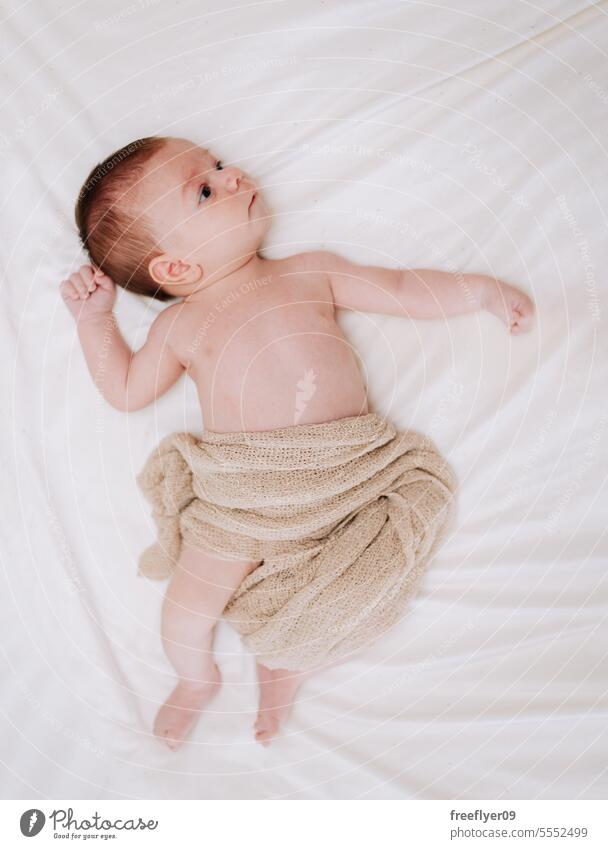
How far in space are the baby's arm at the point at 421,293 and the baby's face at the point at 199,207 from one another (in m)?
0.10

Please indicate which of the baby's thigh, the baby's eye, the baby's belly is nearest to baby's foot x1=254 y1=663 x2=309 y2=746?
the baby's thigh

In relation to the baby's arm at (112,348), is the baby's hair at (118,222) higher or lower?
higher

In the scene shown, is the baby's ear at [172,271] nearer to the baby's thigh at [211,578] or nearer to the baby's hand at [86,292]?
the baby's hand at [86,292]

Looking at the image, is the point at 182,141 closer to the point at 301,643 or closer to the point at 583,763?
the point at 301,643

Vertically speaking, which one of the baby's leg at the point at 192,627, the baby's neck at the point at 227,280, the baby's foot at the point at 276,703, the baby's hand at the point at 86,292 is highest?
the baby's hand at the point at 86,292

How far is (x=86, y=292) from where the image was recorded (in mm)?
936

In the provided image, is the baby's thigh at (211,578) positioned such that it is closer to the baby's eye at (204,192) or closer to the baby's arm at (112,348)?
the baby's arm at (112,348)

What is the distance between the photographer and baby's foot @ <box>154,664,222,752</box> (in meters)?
0.91

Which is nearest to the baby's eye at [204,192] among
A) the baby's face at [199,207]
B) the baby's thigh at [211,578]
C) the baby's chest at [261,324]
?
the baby's face at [199,207]

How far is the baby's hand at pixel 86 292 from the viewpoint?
0.94 metres

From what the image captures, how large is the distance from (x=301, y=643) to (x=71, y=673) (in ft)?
0.95

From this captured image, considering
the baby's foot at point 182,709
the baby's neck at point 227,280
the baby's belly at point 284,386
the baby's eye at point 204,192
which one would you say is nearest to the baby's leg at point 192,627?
the baby's foot at point 182,709

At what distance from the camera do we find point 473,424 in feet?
3.03

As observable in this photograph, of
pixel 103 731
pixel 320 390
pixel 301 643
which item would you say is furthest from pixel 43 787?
pixel 320 390
